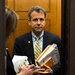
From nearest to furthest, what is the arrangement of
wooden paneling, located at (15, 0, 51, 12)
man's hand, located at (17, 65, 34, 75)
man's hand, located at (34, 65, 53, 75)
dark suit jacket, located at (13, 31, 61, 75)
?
man's hand, located at (17, 65, 34, 75) < man's hand, located at (34, 65, 53, 75) < dark suit jacket, located at (13, 31, 61, 75) < wooden paneling, located at (15, 0, 51, 12)

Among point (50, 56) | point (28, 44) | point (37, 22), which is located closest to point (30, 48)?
point (28, 44)

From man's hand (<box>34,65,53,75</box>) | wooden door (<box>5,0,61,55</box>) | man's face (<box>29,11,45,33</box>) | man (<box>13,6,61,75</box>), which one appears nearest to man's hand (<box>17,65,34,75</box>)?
man's hand (<box>34,65,53,75</box>)

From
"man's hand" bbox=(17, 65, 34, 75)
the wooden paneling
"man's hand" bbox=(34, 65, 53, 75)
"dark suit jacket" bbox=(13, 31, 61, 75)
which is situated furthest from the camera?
the wooden paneling

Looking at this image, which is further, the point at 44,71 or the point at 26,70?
the point at 44,71

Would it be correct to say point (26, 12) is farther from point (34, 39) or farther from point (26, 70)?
point (26, 70)

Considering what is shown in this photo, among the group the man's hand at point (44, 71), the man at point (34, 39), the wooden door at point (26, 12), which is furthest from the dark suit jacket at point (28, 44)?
the wooden door at point (26, 12)

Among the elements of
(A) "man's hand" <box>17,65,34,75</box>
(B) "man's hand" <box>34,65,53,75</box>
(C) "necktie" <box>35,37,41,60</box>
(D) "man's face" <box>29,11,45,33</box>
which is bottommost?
(B) "man's hand" <box>34,65,53,75</box>

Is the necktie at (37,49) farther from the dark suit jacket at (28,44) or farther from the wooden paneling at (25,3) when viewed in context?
the wooden paneling at (25,3)

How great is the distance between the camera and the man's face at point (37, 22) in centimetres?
166

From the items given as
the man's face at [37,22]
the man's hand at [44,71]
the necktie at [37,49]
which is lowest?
the man's hand at [44,71]

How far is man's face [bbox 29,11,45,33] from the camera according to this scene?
1662 millimetres

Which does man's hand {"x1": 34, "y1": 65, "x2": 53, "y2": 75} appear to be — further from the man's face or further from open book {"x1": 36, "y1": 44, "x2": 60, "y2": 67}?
the man's face

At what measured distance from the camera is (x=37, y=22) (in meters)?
1.68

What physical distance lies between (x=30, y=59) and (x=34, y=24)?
0.31m
